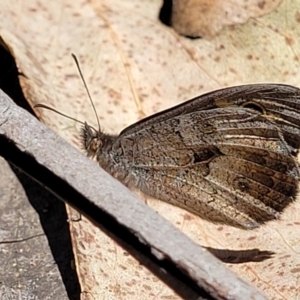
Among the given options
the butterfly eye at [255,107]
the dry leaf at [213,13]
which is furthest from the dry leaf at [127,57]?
the butterfly eye at [255,107]

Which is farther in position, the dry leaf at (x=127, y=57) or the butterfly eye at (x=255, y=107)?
the dry leaf at (x=127, y=57)

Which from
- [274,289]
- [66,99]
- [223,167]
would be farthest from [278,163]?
[66,99]

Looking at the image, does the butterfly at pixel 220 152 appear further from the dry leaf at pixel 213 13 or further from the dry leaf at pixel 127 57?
the dry leaf at pixel 213 13

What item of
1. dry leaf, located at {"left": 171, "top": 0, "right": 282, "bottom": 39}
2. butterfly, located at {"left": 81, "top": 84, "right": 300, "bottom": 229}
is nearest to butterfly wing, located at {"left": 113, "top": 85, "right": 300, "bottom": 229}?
butterfly, located at {"left": 81, "top": 84, "right": 300, "bottom": 229}

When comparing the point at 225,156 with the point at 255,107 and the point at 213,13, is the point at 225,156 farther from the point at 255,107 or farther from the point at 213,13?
the point at 213,13

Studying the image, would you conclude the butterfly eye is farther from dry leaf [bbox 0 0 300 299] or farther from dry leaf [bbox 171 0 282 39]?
dry leaf [bbox 171 0 282 39]

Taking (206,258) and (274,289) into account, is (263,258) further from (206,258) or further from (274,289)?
(206,258)

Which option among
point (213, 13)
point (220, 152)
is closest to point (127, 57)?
point (213, 13)

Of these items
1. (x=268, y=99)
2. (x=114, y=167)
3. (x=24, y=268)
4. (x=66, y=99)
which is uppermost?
(x=268, y=99)
